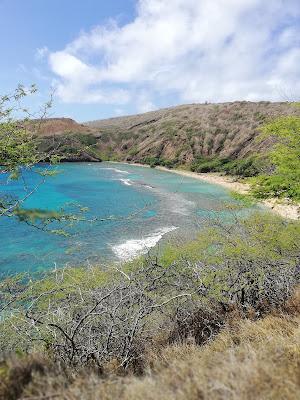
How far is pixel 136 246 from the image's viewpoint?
36.6 meters

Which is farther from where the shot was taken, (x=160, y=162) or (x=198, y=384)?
(x=160, y=162)

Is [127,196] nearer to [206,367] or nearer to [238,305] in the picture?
[238,305]

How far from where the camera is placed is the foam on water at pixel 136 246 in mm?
33094

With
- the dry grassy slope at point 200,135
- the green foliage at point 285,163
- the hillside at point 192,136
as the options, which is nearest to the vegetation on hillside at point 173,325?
the green foliage at point 285,163

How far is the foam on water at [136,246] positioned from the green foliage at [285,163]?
16.2m

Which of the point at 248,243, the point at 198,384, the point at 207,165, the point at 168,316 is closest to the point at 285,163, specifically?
the point at 248,243

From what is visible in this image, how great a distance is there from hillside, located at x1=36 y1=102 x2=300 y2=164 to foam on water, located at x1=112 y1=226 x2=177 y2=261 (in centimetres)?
9314

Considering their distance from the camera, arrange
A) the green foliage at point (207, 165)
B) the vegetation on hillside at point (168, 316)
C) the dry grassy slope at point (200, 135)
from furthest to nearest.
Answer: the dry grassy slope at point (200, 135), the green foliage at point (207, 165), the vegetation on hillside at point (168, 316)

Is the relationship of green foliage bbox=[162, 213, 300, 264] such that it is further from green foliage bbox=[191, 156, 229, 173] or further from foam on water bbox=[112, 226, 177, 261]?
green foliage bbox=[191, 156, 229, 173]

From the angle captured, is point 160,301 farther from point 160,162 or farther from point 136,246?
point 160,162

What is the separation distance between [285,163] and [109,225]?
30.4 metres

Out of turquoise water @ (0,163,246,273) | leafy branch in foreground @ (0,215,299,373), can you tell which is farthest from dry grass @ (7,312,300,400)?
turquoise water @ (0,163,246,273)

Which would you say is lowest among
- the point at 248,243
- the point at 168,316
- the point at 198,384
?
the point at 168,316

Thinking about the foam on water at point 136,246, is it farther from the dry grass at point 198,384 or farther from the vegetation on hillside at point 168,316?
the dry grass at point 198,384
